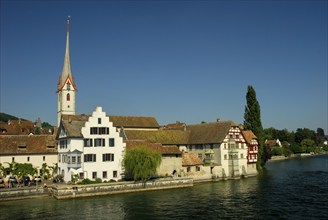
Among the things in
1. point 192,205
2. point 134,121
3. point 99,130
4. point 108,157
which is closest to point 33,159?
point 99,130

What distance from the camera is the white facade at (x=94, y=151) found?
5375 cm

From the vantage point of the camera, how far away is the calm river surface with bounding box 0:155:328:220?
36.7m

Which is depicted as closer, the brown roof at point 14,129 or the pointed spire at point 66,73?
the brown roof at point 14,129

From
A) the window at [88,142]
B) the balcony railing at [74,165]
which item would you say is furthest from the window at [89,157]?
the window at [88,142]

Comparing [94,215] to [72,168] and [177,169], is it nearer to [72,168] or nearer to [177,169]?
→ [72,168]

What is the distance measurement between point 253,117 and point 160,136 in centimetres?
2506

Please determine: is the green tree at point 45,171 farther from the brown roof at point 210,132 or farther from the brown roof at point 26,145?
the brown roof at point 210,132

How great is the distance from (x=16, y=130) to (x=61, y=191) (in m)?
43.1

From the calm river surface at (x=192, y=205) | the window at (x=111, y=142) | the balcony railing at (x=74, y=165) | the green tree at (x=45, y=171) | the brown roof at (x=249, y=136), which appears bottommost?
the calm river surface at (x=192, y=205)

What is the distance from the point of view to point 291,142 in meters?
180

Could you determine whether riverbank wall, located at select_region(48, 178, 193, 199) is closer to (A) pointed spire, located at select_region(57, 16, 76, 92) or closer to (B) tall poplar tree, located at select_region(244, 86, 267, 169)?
(B) tall poplar tree, located at select_region(244, 86, 267, 169)

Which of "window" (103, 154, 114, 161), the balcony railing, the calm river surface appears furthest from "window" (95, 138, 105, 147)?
the calm river surface

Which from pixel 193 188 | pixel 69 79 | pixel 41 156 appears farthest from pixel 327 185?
pixel 69 79

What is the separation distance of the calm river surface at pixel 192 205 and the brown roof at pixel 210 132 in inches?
705
